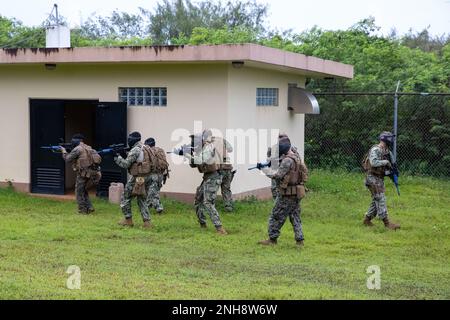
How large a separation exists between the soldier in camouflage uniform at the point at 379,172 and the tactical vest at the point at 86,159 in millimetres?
4853

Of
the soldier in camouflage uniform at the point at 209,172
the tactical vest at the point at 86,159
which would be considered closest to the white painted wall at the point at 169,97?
the tactical vest at the point at 86,159

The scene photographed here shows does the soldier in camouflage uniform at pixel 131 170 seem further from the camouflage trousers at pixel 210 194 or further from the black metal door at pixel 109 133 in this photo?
the black metal door at pixel 109 133

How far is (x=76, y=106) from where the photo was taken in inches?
707

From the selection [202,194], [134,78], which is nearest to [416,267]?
[202,194]

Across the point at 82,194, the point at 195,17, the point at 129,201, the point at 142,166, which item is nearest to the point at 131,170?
the point at 142,166

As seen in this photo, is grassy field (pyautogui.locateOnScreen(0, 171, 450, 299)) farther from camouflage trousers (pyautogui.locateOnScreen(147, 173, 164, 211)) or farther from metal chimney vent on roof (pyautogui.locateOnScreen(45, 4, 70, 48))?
metal chimney vent on roof (pyautogui.locateOnScreen(45, 4, 70, 48))

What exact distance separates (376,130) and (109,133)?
8.02 meters

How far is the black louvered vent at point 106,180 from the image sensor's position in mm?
15742

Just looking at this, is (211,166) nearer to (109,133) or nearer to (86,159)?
(86,159)

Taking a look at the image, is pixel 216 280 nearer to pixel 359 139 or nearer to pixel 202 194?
pixel 202 194

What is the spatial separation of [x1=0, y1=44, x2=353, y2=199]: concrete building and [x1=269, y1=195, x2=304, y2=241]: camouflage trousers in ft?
11.5

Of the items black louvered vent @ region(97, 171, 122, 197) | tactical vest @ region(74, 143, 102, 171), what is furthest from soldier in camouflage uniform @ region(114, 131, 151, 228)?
black louvered vent @ region(97, 171, 122, 197)

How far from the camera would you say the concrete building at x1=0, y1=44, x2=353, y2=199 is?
14.9 meters

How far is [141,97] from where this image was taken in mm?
15695
